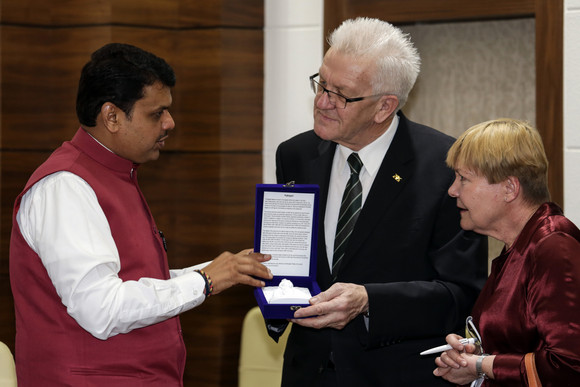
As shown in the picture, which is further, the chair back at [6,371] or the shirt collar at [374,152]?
the chair back at [6,371]

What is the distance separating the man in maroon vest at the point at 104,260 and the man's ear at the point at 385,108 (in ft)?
2.26

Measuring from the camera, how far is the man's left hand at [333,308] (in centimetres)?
225

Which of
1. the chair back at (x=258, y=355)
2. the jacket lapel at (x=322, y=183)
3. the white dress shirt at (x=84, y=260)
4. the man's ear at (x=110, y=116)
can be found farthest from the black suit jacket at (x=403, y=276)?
the chair back at (x=258, y=355)

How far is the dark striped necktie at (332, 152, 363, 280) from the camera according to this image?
2521 millimetres

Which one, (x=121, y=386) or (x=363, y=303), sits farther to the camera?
(x=363, y=303)

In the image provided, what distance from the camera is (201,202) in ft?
14.2

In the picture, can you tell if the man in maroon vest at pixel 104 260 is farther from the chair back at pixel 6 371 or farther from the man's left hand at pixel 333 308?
the chair back at pixel 6 371

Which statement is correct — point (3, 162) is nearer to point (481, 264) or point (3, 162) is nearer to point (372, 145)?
point (372, 145)

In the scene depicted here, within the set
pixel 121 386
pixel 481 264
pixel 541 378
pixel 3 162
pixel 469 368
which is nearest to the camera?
pixel 541 378

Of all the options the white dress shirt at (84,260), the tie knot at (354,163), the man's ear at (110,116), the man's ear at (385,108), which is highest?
the man's ear at (385,108)

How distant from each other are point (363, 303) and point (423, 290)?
22cm

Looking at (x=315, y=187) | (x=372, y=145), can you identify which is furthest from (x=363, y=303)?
(x=372, y=145)

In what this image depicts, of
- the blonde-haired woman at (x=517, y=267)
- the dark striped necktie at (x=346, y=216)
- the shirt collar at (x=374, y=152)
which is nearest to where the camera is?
the blonde-haired woman at (x=517, y=267)

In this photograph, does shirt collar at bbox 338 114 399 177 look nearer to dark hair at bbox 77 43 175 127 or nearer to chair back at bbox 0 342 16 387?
dark hair at bbox 77 43 175 127
